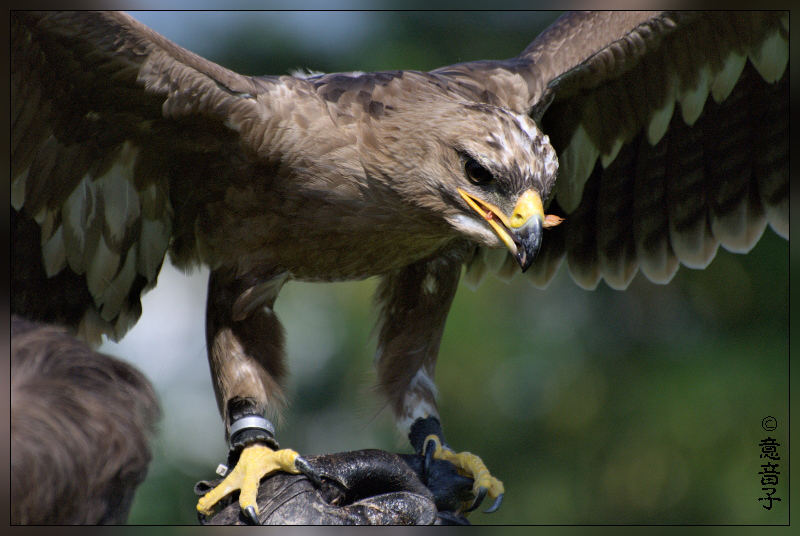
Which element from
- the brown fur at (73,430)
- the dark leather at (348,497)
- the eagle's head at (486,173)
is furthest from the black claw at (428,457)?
the brown fur at (73,430)

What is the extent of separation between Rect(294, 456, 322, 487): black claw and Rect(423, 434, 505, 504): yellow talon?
530 millimetres

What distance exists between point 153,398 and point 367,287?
13.1 feet

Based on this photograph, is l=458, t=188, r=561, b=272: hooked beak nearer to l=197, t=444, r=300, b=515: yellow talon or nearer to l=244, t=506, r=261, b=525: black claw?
l=197, t=444, r=300, b=515: yellow talon

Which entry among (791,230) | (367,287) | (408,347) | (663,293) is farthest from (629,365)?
(408,347)

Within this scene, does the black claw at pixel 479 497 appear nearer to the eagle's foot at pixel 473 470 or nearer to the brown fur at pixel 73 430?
the eagle's foot at pixel 473 470

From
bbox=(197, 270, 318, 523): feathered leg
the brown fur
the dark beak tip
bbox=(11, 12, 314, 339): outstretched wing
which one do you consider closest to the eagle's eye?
the dark beak tip

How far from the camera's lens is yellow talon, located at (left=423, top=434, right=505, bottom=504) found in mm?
2545

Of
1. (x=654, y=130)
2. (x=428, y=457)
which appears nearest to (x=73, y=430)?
(x=428, y=457)

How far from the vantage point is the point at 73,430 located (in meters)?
1.37

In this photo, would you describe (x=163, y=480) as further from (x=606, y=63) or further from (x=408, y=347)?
(x=606, y=63)

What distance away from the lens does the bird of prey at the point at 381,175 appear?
2256 mm

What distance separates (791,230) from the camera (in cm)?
307

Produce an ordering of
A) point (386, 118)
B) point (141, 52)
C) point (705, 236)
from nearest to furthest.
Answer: point (141, 52)
point (386, 118)
point (705, 236)

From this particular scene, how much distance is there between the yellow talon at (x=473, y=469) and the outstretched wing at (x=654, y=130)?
79 cm
